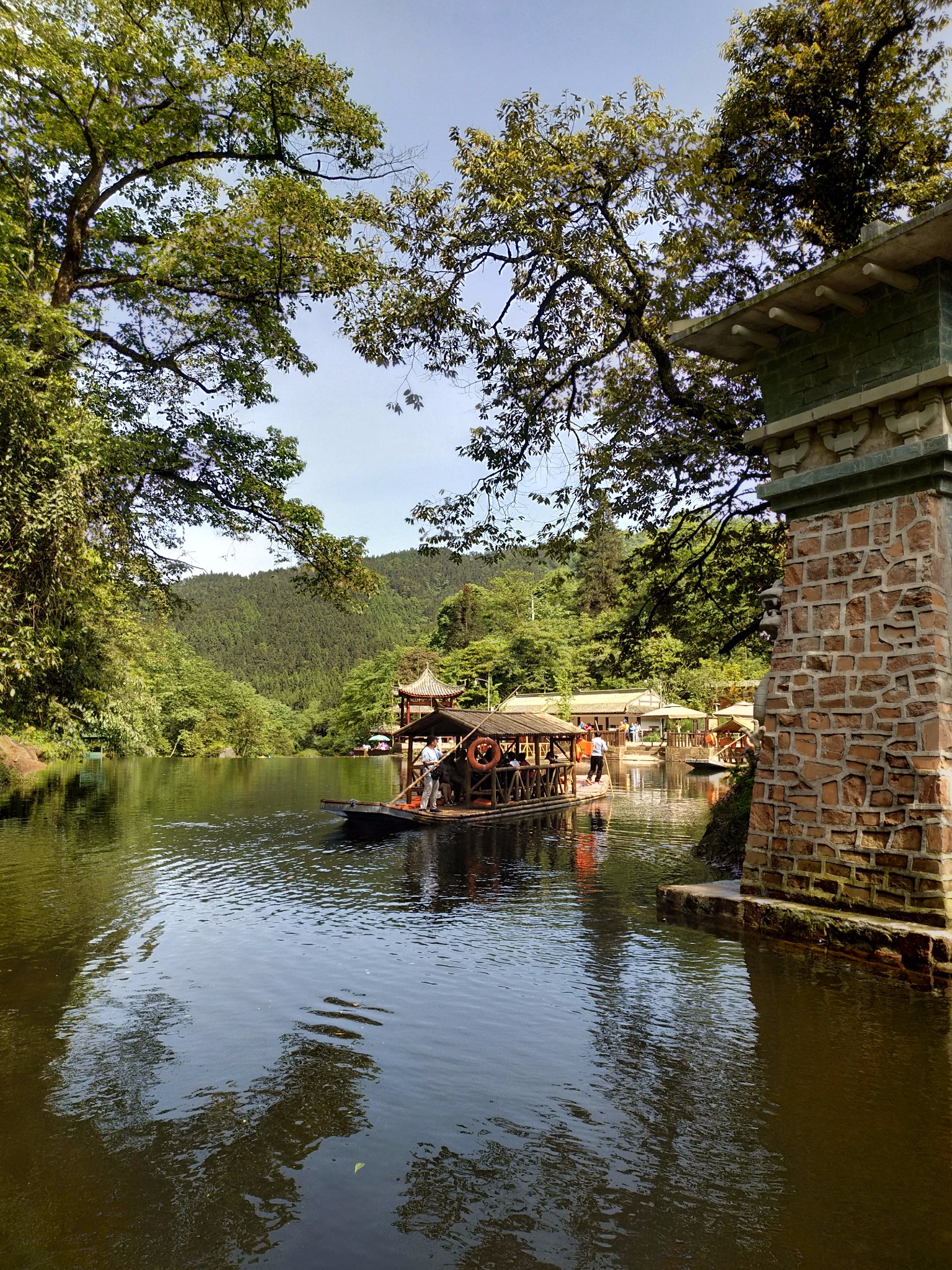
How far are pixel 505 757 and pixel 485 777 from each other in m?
2.24

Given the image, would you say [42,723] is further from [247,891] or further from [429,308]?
[429,308]

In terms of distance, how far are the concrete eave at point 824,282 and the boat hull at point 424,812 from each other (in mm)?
11719

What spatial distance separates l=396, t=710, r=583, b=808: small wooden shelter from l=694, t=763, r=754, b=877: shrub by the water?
6.16m

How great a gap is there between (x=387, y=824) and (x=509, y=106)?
1325 centimetres

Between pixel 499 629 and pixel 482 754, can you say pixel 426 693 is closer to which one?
pixel 482 754

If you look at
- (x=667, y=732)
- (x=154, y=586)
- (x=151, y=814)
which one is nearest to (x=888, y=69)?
(x=154, y=586)

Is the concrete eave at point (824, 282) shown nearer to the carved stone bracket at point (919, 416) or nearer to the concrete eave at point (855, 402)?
the concrete eave at point (855, 402)

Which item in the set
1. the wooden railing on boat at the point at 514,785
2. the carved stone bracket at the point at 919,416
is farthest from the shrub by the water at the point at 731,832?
the carved stone bracket at the point at 919,416

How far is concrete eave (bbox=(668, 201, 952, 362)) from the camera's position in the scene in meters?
5.98

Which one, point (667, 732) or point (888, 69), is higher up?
point (888, 69)

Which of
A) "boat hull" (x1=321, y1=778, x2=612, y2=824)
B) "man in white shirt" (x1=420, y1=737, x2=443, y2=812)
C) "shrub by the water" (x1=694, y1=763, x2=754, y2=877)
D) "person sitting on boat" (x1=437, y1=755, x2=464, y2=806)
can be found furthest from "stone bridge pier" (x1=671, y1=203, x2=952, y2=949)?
"person sitting on boat" (x1=437, y1=755, x2=464, y2=806)

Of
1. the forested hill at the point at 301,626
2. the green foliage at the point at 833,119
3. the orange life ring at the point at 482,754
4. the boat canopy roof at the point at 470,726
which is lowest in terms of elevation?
the orange life ring at the point at 482,754

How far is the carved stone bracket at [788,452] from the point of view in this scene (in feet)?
24.3

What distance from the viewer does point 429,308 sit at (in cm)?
1109
